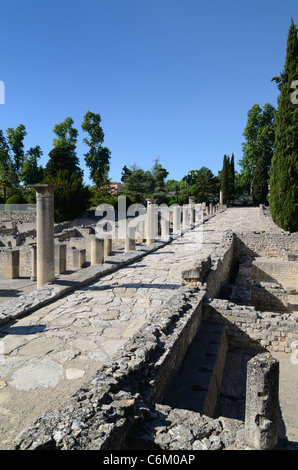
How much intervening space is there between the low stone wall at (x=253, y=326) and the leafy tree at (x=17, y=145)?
5195 centimetres

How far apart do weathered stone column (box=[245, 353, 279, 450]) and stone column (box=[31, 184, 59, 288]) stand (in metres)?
6.01

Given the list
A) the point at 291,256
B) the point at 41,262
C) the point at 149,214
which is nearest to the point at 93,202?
the point at 149,214

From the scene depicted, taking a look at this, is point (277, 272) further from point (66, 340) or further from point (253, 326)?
point (66, 340)

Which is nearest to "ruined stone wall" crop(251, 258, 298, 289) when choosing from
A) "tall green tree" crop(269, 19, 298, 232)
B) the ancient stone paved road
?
"tall green tree" crop(269, 19, 298, 232)

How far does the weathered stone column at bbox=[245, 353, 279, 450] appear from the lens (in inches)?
98.3

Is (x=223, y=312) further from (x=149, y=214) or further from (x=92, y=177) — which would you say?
(x=92, y=177)

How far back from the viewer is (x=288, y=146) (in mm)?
18984

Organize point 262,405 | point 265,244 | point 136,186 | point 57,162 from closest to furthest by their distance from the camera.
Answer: point 262,405, point 265,244, point 57,162, point 136,186

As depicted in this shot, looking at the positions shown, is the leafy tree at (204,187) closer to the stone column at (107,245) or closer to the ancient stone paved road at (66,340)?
the stone column at (107,245)

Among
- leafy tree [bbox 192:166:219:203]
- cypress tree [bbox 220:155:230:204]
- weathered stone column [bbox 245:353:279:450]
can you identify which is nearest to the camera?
weathered stone column [bbox 245:353:279:450]

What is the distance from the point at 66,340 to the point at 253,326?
3.68 m

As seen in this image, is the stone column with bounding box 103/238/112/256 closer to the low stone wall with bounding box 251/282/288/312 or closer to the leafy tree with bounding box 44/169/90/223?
the low stone wall with bounding box 251/282/288/312

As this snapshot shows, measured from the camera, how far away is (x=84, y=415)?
2.59m

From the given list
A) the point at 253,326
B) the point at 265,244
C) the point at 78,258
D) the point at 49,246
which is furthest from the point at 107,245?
the point at 253,326
